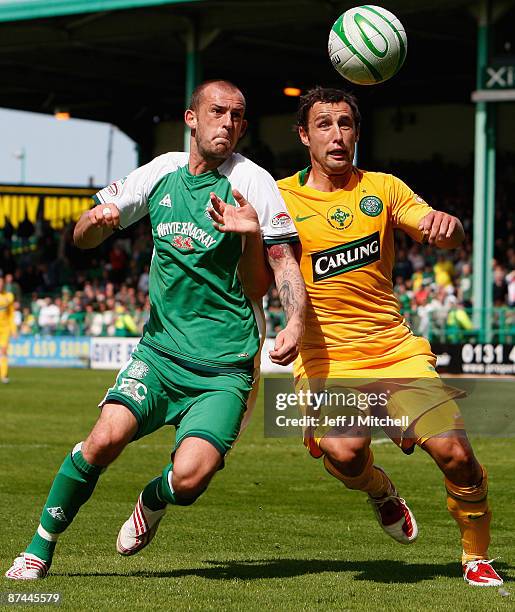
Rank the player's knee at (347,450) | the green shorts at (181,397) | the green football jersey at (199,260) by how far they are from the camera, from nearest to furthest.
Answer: the green shorts at (181,397) → the green football jersey at (199,260) → the player's knee at (347,450)

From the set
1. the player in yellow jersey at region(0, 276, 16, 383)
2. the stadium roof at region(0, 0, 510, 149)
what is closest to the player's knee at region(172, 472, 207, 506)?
the player in yellow jersey at region(0, 276, 16, 383)

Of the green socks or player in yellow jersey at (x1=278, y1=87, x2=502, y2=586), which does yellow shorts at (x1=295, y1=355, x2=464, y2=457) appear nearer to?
player in yellow jersey at (x1=278, y1=87, x2=502, y2=586)

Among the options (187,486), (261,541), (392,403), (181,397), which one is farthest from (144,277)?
(187,486)

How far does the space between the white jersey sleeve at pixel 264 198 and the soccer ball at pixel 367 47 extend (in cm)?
145

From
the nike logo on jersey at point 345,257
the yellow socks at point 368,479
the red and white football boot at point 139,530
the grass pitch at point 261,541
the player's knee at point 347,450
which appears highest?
the nike logo on jersey at point 345,257

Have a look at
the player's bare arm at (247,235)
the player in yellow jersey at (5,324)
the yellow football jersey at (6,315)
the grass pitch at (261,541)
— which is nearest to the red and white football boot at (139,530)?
the grass pitch at (261,541)

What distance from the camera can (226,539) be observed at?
8.07m

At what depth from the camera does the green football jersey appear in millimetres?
6414

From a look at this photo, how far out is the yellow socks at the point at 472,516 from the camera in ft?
21.9

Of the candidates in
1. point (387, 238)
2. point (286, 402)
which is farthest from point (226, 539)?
point (387, 238)

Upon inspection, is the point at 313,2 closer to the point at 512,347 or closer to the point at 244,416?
the point at 512,347

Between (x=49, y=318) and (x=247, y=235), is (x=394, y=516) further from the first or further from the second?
(x=49, y=318)

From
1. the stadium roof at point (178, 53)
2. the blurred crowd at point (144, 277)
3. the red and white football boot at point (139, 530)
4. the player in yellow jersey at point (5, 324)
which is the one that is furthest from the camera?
the stadium roof at point (178, 53)

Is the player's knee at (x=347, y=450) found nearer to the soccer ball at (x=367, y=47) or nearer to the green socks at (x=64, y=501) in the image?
the green socks at (x=64, y=501)
